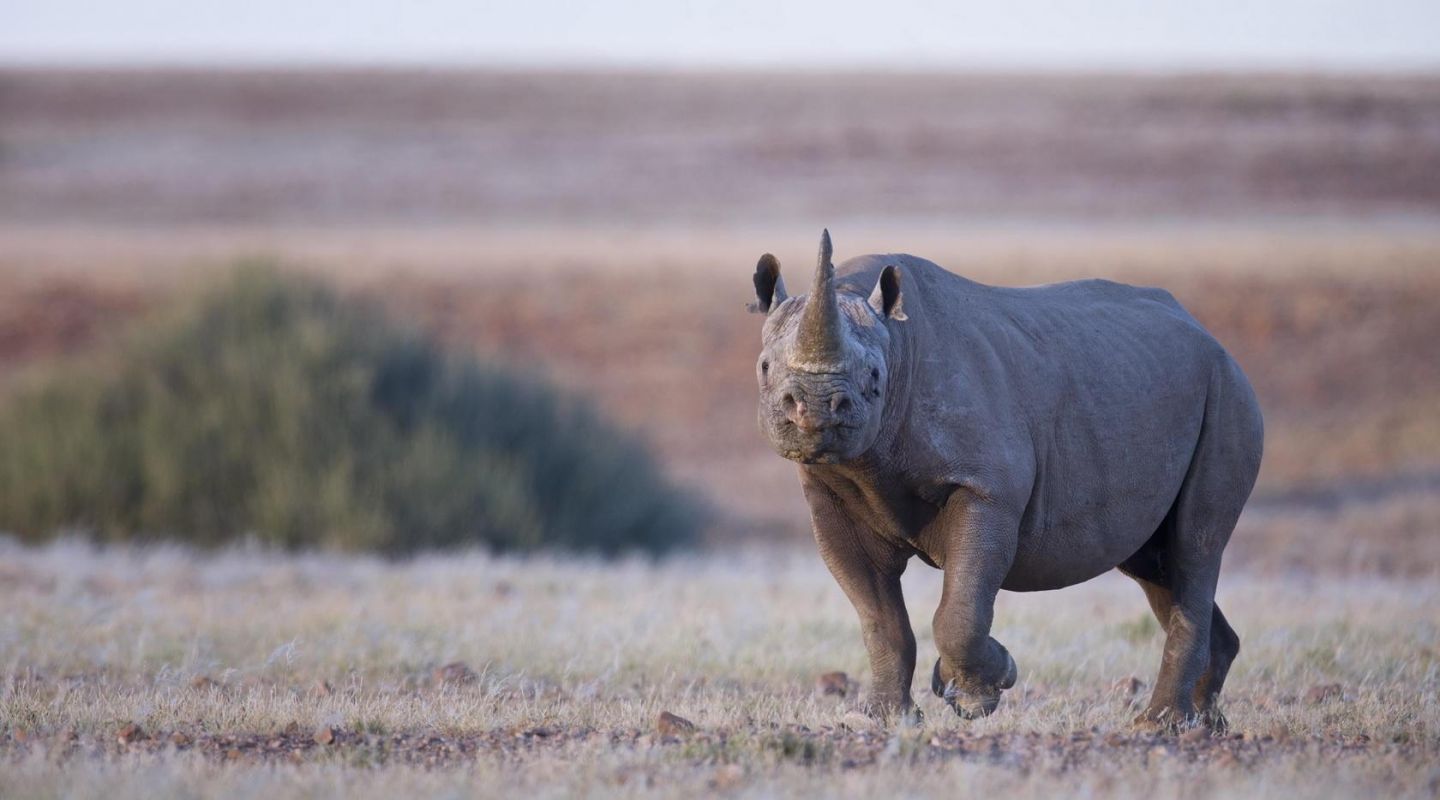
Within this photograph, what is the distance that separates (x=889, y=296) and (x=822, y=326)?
2.18ft

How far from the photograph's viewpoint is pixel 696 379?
3697 centimetres

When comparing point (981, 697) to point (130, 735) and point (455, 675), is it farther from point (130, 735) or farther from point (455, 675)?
point (130, 735)

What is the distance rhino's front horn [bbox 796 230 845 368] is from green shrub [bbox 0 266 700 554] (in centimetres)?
1342

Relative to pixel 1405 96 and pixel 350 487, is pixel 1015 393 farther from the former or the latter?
pixel 1405 96

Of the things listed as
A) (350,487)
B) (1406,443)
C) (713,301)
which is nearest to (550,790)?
(350,487)

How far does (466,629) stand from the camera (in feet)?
35.1

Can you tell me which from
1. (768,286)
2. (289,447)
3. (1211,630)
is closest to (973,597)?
(768,286)

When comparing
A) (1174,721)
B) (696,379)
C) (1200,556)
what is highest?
(1200,556)

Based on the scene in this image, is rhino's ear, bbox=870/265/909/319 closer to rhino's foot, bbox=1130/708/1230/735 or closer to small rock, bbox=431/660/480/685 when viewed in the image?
rhino's foot, bbox=1130/708/1230/735

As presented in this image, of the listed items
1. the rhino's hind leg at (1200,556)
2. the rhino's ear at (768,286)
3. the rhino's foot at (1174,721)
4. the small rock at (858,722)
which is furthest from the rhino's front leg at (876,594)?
the rhino's hind leg at (1200,556)

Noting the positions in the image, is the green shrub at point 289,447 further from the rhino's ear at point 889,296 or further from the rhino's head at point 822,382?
the rhino's head at point 822,382

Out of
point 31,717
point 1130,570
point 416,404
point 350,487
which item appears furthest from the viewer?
point 416,404

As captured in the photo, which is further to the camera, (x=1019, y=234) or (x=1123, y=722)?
(x=1019, y=234)

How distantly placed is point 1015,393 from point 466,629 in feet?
14.8
